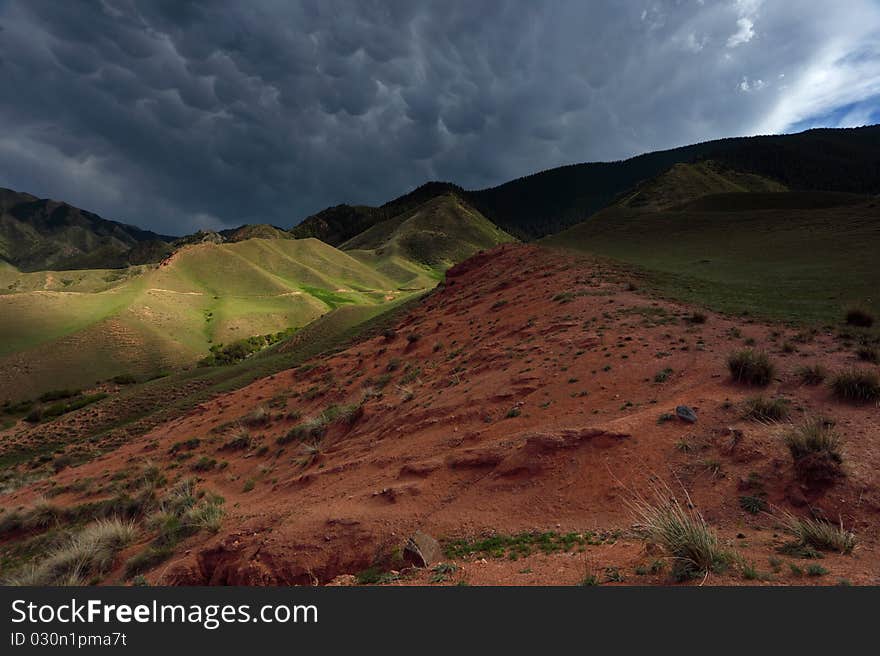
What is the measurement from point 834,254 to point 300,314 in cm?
6976

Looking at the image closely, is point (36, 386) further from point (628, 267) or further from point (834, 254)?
point (834, 254)

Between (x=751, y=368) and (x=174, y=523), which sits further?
(x=174, y=523)

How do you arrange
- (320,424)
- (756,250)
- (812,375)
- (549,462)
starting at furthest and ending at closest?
(756,250) → (320,424) → (812,375) → (549,462)

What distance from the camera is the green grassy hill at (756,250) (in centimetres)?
2031

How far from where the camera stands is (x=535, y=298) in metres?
22.8

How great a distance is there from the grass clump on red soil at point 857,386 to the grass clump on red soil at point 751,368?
1.10 metres

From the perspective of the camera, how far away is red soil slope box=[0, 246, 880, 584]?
558 centimetres

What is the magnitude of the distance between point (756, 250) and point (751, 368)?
1575 inches

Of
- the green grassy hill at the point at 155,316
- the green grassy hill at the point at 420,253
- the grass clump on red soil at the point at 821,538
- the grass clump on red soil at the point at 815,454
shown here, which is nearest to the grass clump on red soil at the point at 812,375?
the grass clump on red soil at the point at 815,454

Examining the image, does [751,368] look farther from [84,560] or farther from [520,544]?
[84,560]

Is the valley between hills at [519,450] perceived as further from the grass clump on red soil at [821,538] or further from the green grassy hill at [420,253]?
the green grassy hill at [420,253]

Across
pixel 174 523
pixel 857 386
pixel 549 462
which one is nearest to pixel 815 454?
pixel 857 386

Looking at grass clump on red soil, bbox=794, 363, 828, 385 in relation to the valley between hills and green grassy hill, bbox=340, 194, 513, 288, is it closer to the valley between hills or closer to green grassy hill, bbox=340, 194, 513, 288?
the valley between hills

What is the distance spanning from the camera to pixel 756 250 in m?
40.4
